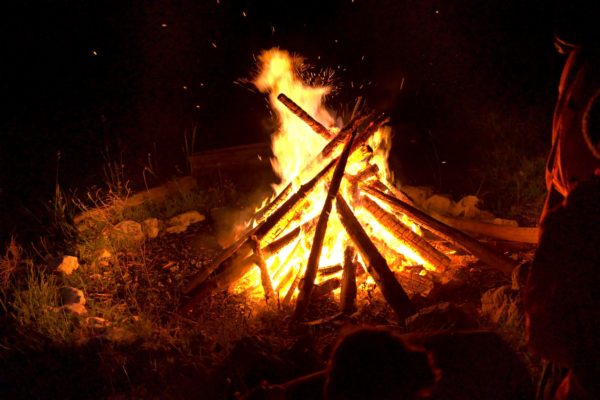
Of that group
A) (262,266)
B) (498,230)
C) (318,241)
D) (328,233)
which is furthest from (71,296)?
(498,230)

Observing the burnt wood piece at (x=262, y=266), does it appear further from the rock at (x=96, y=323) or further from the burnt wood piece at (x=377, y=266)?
the rock at (x=96, y=323)

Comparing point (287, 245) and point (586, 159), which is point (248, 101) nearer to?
point (287, 245)

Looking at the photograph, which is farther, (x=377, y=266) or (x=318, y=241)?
(x=318, y=241)

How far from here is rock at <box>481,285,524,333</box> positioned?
2717 mm

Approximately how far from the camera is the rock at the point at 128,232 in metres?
4.12

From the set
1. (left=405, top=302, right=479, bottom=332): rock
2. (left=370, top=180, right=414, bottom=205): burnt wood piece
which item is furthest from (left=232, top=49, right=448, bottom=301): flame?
(left=405, top=302, right=479, bottom=332): rock

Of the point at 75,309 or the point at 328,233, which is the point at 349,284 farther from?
the point at 75,309

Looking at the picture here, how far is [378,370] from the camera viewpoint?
5.62ft

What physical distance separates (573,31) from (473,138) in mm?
5408

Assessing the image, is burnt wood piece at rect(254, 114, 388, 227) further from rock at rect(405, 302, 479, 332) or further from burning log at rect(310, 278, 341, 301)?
rock at rect(405, 302, 479, 332)

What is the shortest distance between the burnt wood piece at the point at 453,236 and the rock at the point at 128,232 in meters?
2.15

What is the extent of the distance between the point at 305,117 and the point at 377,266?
5.35 ft

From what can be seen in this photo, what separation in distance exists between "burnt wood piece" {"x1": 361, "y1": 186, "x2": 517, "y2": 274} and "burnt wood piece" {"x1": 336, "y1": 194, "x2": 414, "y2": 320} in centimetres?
43

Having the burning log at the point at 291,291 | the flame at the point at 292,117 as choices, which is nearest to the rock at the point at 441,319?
the burning log at the point at 291,291
